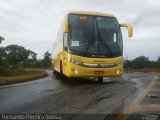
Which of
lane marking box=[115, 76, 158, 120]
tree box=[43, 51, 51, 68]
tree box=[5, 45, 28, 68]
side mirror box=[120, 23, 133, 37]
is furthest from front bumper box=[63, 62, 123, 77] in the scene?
tree box=[43, 51, 51, 68]

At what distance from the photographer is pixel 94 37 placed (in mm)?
17906

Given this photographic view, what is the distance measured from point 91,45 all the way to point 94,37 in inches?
16.8

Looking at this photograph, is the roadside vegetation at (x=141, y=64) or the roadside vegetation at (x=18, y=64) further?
the roadside vegetation at (x=141, y=64)

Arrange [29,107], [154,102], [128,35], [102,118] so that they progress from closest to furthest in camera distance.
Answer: [102,118] < [29,107] < [154,102] < [128,35]

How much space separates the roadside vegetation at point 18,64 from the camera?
23497 mm

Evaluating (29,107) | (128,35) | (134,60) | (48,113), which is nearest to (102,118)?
(48,113)

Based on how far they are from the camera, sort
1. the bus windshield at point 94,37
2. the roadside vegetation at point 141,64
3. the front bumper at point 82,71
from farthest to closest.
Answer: the roadside vegetation at point 141,64 < the bus windshield at point 94,37 < the front bumper at point 82,71

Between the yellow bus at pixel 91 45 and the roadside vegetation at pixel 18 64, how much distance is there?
129 inches

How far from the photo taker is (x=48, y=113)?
830 cm

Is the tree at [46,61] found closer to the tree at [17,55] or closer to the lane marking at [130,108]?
the tree at [17,55]

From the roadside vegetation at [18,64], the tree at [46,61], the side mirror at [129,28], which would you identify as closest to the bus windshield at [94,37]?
the side mirror at [129,28]

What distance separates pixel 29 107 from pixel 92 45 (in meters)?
8.84

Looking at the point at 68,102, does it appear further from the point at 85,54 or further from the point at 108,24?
the point at 108,24

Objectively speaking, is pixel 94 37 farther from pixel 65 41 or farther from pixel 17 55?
pixel 17 55
